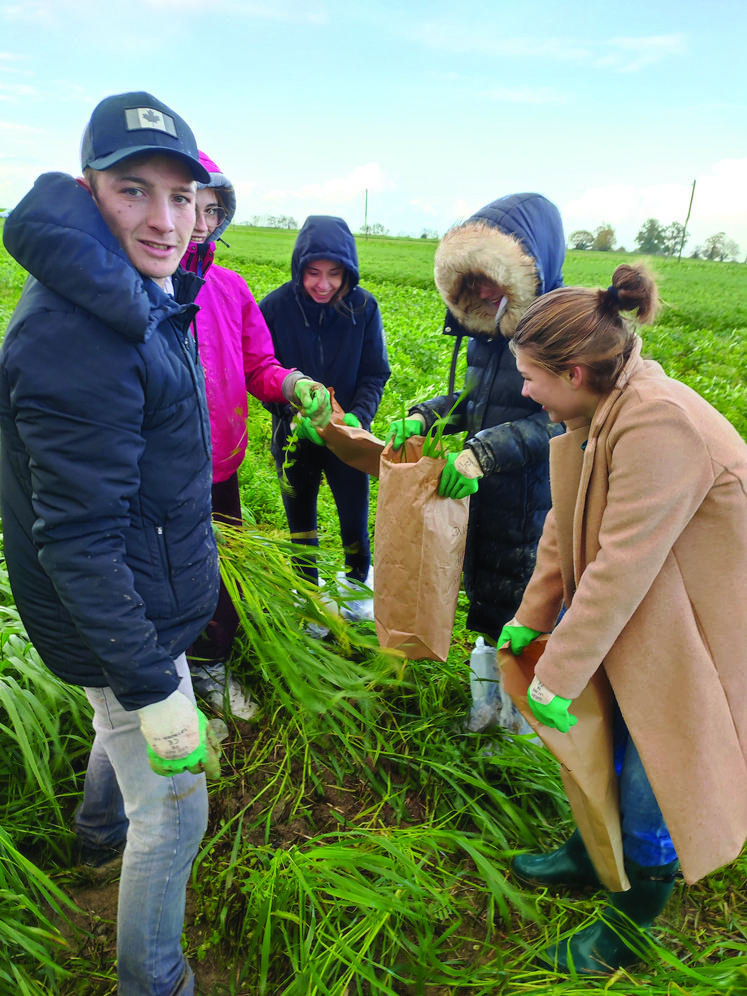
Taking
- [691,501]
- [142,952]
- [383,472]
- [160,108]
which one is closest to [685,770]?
[691,501]

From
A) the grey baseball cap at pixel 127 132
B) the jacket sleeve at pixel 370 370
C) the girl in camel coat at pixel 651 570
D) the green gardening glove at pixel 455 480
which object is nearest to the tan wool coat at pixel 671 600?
the girl in camel coat at pixel 651 570

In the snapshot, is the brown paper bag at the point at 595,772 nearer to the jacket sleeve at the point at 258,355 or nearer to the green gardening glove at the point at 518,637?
the green gardening glove at the point at 518,637

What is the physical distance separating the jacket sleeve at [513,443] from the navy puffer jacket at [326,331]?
36.9 inches

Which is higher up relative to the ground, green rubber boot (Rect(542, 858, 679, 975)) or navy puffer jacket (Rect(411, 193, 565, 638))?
navy puffer jacket (Rect(411, 193, 565, 638))

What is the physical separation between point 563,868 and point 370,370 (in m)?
1.85

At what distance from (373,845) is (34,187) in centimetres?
154

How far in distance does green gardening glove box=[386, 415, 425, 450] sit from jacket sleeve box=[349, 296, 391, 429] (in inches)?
24.2

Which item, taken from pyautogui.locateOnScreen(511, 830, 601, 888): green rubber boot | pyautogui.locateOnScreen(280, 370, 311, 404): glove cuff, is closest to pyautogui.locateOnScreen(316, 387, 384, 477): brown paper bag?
pyautogui.locateOnScreen(280, 370, 311, 404): glove cuff

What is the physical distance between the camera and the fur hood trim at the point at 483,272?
1.56 meters

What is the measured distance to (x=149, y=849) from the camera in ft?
3.54

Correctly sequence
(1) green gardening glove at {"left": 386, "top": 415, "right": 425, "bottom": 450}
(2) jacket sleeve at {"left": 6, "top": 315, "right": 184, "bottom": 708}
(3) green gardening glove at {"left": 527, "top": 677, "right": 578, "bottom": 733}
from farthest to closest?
(1) green gardening glove at {"left": 386, "top": 415, "right": 425, "bottom": 450} → (3) green gardening glove at {"left": 527, "top": 677, "right": 578, "bottom": 733} → (2) jacket sleeve at {"left": 6, "top": 315, "right": 184, "bottom": 708}

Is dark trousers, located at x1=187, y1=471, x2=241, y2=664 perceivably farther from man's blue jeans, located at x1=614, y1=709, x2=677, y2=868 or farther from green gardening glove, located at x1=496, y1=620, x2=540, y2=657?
man's blue jeans, located at x1=614, y1=709, x2=677, y2=868

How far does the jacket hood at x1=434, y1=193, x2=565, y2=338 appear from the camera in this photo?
1561 mm

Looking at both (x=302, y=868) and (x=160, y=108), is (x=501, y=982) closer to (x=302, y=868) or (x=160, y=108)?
(x=302, y=868)
